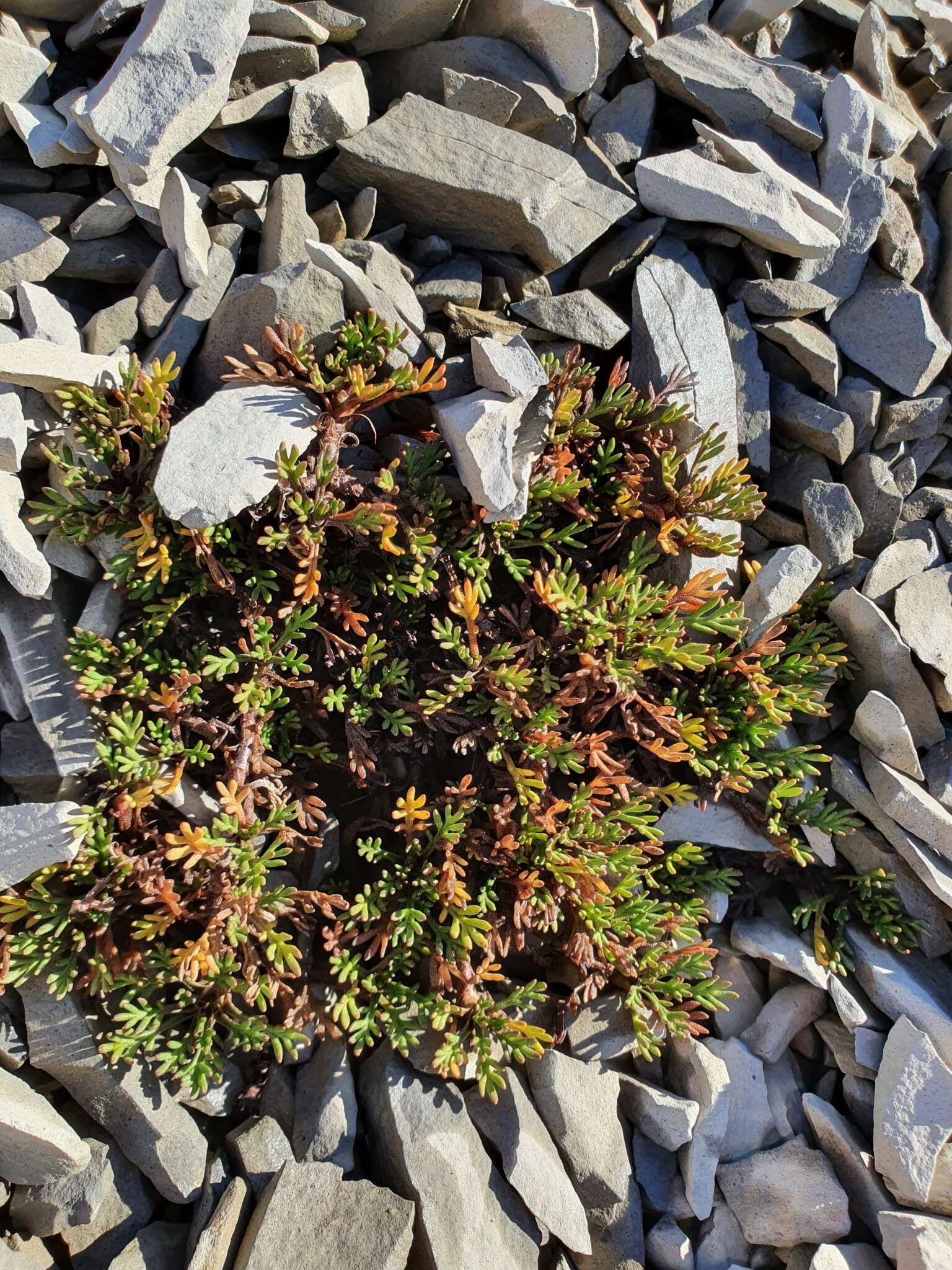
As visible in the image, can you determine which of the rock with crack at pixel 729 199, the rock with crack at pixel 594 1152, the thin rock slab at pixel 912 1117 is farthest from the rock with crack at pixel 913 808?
the rock with crack at pixel 729 199

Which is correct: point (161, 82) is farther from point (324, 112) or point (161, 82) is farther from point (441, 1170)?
point (441, 1170)

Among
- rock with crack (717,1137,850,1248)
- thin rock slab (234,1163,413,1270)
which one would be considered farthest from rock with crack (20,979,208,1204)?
rock with crack (717,1137,850,1248)

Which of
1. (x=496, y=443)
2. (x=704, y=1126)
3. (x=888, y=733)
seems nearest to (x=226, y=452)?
(x=496, y=443)

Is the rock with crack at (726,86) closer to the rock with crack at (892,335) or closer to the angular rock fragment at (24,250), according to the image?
the rock with crack at (892,335)

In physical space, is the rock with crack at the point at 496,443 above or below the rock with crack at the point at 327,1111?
above

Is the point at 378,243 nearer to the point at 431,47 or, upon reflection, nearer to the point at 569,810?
the point at 431,47

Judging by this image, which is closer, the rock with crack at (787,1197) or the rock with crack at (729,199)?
the rock with crack at (787,1197)

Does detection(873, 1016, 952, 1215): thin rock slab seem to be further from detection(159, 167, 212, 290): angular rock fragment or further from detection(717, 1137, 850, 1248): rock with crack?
detection(159, 167, 212, 290): angular rock fragment
